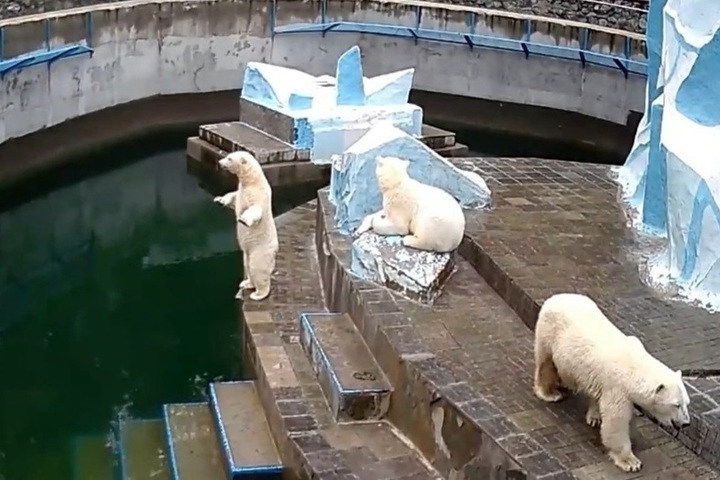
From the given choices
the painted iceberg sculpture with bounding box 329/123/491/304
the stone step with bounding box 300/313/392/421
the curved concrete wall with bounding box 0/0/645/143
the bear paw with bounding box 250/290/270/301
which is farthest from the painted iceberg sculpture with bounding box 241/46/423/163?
the stone step with bounding box 300/313/392/421

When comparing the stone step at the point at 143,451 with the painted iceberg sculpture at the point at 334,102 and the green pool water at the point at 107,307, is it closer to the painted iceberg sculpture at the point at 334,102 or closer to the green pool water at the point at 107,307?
the green pool water at the point at 107,307

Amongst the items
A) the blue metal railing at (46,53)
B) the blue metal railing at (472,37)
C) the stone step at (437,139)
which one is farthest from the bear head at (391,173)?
the blue metal railing at (472,37)

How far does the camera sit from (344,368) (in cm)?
500

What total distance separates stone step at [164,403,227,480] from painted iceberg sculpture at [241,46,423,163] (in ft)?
16.6

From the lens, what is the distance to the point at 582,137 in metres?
12.8

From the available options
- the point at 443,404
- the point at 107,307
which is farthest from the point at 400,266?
the point at 107,307

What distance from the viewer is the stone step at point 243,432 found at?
482cm

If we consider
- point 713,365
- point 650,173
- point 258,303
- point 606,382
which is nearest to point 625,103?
point 650,173

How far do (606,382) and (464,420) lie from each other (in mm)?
674

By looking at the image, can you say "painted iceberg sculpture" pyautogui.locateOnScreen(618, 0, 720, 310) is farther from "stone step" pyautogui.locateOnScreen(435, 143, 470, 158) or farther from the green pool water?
"stone step" pyautogui.locateOnScreen(435, 143, 470, 158)

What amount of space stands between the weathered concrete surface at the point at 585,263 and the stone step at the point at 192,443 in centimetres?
172

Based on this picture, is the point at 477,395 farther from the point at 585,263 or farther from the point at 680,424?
the point at 585,263

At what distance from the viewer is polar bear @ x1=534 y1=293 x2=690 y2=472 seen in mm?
3639

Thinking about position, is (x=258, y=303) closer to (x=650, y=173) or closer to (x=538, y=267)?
(x=538, y=267)
